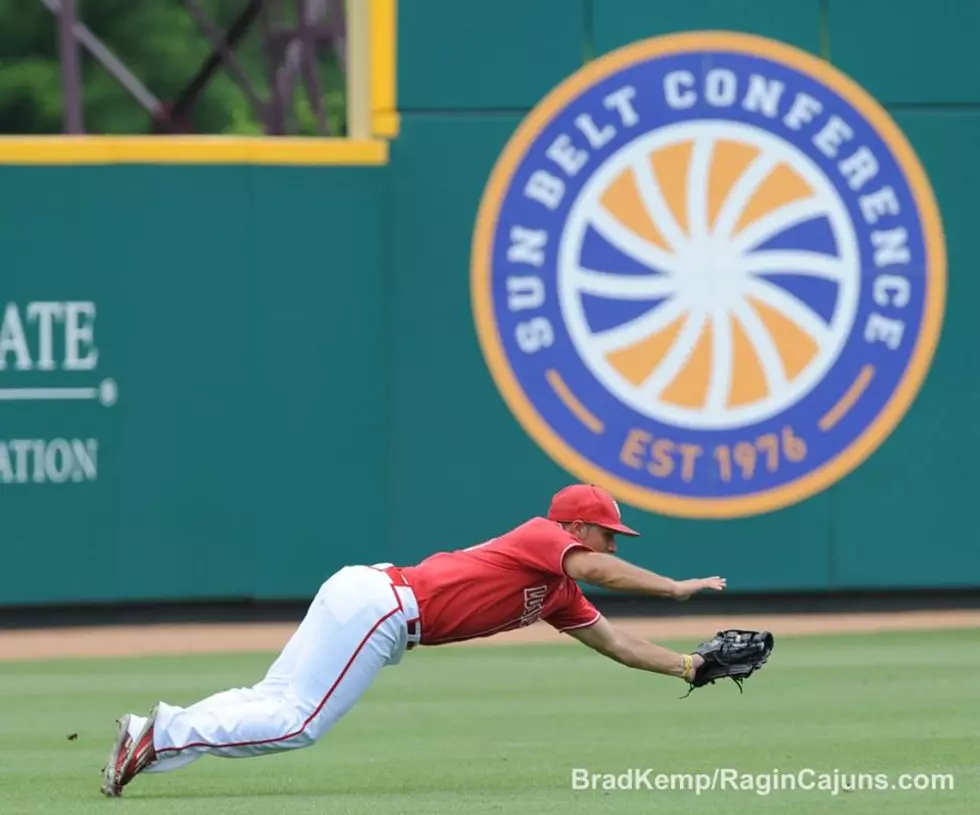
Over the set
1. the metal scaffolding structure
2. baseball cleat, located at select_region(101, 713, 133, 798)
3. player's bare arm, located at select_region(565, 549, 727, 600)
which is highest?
the metal scaffolding structure

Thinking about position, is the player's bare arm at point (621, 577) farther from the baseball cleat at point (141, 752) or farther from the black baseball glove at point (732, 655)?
the baseball cleat at point (141, 752)

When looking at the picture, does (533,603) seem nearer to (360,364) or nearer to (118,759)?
(118,759)

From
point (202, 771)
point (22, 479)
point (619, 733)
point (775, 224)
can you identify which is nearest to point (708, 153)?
point (775, 224)

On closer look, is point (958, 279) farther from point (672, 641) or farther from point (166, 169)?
point (166, 169)

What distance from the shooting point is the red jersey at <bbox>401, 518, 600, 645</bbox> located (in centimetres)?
729

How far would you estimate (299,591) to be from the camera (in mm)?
14180

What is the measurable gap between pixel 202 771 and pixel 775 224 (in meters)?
7.47

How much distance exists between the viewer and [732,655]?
25.3ft

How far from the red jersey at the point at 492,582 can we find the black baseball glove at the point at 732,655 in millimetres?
678

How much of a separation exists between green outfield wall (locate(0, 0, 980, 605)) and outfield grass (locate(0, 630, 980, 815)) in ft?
4.76

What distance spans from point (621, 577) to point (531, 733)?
240 cm

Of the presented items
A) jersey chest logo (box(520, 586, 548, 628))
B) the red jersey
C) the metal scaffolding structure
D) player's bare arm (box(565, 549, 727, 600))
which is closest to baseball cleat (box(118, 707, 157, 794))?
the red jersey

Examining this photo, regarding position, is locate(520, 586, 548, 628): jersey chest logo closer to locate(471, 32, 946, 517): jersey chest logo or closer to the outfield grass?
the outfield grass

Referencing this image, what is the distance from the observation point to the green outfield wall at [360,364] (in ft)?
45.7
